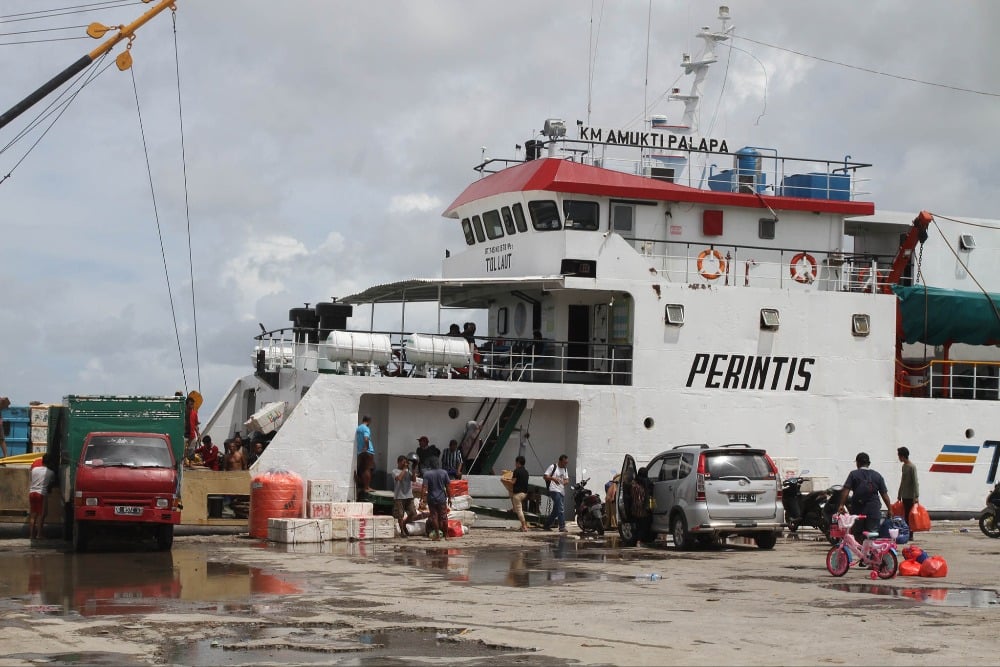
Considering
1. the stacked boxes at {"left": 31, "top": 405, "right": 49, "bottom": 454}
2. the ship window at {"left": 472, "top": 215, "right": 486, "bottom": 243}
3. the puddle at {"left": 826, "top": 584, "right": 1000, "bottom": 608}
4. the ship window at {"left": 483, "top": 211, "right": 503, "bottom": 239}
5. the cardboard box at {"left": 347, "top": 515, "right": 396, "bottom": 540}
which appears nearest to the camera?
the puddle at {"left": 826, "top": 584, "right": 1000, "bottom": 608}

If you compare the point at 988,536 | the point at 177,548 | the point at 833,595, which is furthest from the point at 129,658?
the point at 988,536

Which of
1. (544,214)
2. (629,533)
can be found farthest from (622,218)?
(629,533)

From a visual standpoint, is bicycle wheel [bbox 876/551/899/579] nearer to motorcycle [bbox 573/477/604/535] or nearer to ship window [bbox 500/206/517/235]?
motorcycle [bbox 573/477/604/535]

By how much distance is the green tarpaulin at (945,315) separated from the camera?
25797 millimetres

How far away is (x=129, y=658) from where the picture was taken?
8.84 m

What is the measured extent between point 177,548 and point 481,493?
241 inches

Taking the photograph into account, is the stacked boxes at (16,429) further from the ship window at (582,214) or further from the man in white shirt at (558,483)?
the ship window at (582,214)

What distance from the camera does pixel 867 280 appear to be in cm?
2667

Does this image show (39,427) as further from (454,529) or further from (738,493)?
(738,493)

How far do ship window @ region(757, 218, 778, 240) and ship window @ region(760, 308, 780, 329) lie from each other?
1997 mm

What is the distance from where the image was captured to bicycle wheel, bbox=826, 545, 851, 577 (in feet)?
47.6

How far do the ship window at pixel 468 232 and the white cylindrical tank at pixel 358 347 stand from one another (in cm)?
563

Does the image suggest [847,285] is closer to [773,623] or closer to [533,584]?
[533,584]

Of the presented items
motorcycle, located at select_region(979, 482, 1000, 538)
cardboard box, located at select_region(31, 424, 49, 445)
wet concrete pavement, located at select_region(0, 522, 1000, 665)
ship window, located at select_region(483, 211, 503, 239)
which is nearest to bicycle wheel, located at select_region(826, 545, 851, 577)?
wet concrete pavement, located at select_region(0, 522, 1000, 665)
